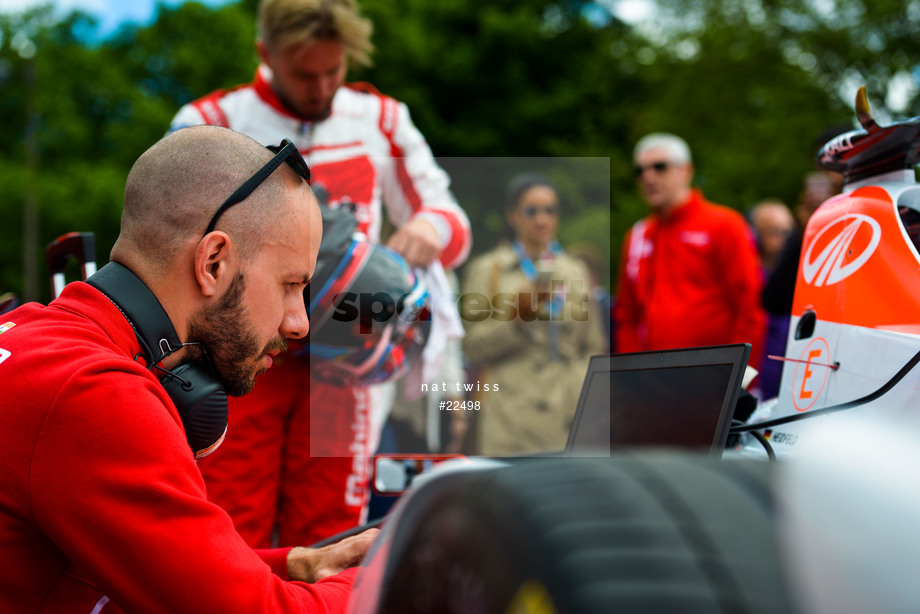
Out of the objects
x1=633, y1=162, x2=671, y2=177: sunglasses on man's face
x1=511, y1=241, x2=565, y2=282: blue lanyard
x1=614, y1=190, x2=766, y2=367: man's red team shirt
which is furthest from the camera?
x1=633, y1=162, x2=671, y2=177: sunglasses on man's face

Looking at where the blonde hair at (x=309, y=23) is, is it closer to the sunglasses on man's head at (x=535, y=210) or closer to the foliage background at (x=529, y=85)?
the sunglasses on man's head at (x=535, y=210)

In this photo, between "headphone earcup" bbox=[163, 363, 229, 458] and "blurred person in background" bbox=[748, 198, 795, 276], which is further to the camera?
"blurred person in background" bbox=[748, 198, 795, 276]

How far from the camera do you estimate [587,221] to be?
3324 millimetres

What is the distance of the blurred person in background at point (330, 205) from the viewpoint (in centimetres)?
274

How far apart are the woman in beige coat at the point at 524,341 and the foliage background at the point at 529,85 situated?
13.7 m

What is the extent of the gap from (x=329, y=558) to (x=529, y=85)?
20.2 m

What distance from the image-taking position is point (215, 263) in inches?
59.7

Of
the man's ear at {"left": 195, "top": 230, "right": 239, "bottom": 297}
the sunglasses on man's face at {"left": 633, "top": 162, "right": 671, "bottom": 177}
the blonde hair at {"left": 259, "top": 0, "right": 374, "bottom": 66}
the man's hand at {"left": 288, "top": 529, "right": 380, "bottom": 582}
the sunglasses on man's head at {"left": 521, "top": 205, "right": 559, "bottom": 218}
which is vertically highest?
the blonde hair at {"left": 259, "top": 0, "right": 374, "bottom": 66}

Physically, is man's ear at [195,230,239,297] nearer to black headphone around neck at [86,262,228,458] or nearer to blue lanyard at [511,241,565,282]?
black headphone around neck at [86,262,228,458]

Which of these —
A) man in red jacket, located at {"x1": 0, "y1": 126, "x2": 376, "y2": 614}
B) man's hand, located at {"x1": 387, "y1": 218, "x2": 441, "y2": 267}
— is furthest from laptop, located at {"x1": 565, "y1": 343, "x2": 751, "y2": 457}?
man's hand, located at {"x1": 387, "y1": 218, "x2": 441, "y2": 267}

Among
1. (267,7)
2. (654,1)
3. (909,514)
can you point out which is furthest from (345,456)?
(654,1)

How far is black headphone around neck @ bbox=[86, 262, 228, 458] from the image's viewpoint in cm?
143

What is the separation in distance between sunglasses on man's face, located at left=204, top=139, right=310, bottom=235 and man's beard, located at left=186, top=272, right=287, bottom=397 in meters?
0.12

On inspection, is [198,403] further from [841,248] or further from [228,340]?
[841,248]
